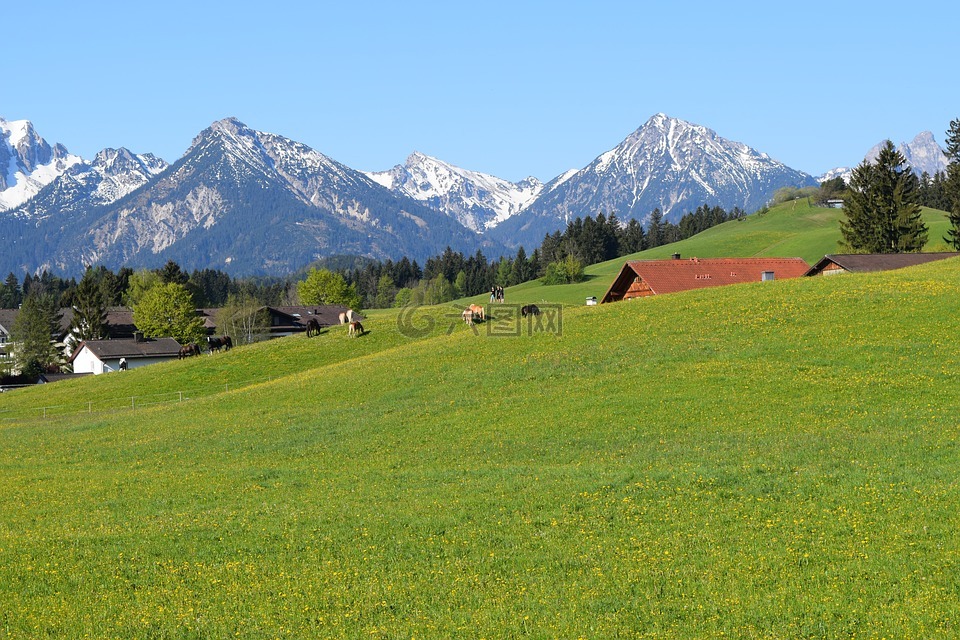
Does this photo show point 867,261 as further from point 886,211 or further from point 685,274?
point 886,211

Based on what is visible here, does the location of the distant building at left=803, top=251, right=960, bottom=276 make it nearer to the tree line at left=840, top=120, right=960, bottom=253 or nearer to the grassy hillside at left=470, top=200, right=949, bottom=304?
the tree line at left=840, top=120, right=960, bottom=253

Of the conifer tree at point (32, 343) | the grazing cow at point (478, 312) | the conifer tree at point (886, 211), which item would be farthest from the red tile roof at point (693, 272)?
the conifer tree at point (32, 343)

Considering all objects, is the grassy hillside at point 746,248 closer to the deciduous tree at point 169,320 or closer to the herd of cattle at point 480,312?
the deciduous tree at point 169,320

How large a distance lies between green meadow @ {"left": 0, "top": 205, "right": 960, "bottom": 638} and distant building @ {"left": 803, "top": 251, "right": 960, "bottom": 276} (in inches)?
789

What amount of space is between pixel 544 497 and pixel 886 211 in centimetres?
9513

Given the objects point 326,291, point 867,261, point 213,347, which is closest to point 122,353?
point 213,347

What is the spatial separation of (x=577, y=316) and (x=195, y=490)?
37922mm

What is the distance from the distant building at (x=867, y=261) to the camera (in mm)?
75062

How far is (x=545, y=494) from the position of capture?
25.2m

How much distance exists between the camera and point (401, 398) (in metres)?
46.0

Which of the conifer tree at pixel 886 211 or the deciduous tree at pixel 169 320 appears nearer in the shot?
the conifer tree at pixel 886 211

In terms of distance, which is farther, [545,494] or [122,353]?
[122,353]

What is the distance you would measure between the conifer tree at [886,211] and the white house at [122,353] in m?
84.6

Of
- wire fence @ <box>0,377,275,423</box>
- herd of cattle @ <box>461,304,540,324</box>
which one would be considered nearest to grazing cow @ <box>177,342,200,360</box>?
wire fence @ <box>0,377,275,423</box>
